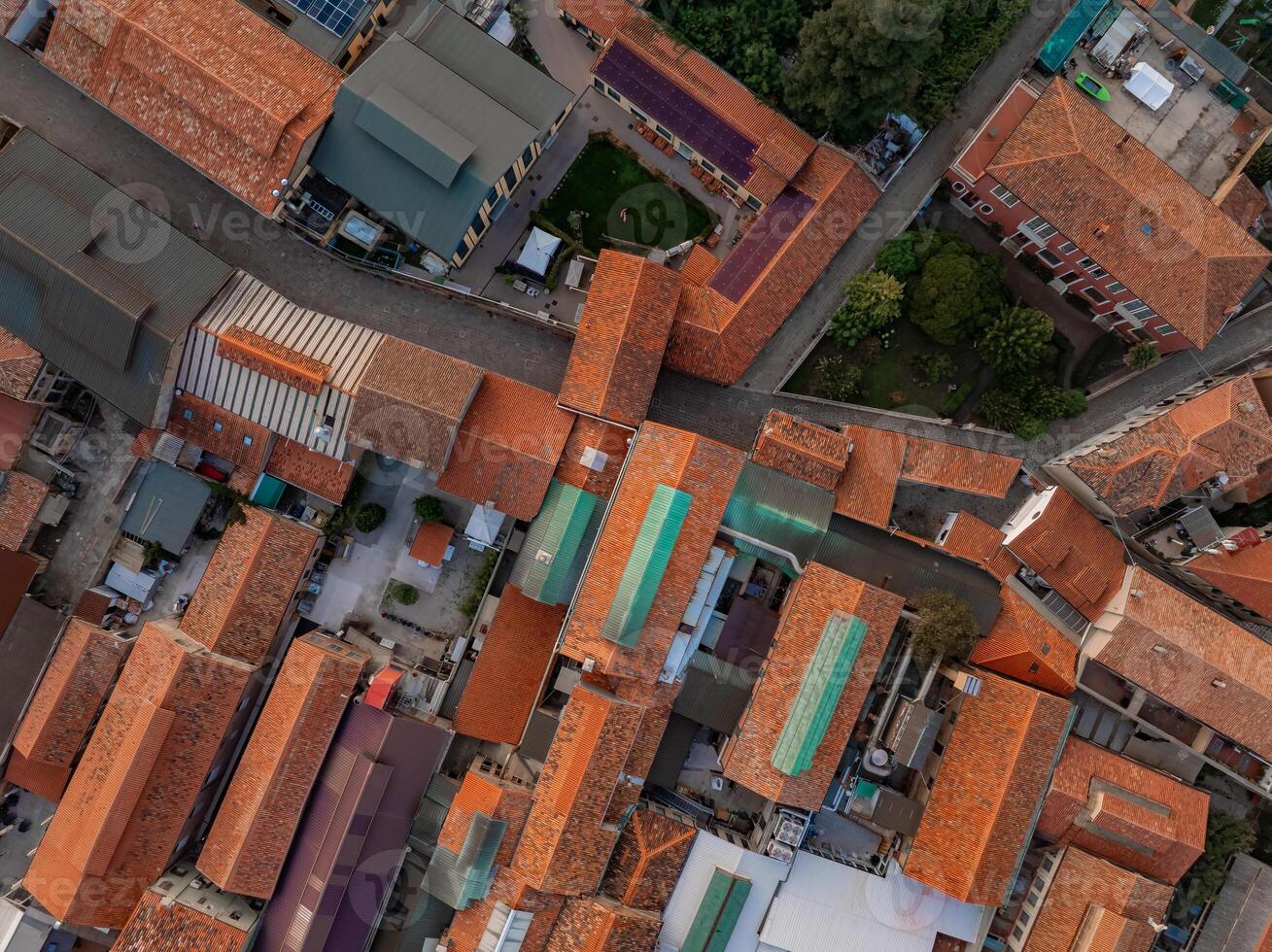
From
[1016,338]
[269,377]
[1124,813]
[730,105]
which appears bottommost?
[1124,813]

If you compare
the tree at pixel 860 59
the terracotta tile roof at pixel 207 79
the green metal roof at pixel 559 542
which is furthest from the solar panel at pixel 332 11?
the green metal roof at pixel 559 542

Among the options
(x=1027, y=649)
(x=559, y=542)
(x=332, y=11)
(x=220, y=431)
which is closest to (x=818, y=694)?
(x=1027, y=649)

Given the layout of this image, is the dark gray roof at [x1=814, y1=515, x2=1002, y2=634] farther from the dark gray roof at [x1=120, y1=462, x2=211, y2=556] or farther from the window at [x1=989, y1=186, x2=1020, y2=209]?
the dark gray roof at [x1=120, y1=462, x2=211, y2=556]

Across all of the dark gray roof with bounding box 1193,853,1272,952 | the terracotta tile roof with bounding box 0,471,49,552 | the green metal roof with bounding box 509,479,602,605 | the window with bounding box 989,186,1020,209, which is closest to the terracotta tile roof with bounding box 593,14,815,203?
the window with bounding box 989,186,1020,209

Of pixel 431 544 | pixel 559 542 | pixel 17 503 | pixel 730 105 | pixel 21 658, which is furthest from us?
pixel 431 544

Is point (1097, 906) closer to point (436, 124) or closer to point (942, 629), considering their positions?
point (942, 629)

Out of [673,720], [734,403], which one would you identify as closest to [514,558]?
[673,720]

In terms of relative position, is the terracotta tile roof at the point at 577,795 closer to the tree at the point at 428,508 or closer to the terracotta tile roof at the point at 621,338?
the tree at the point at 428,508
